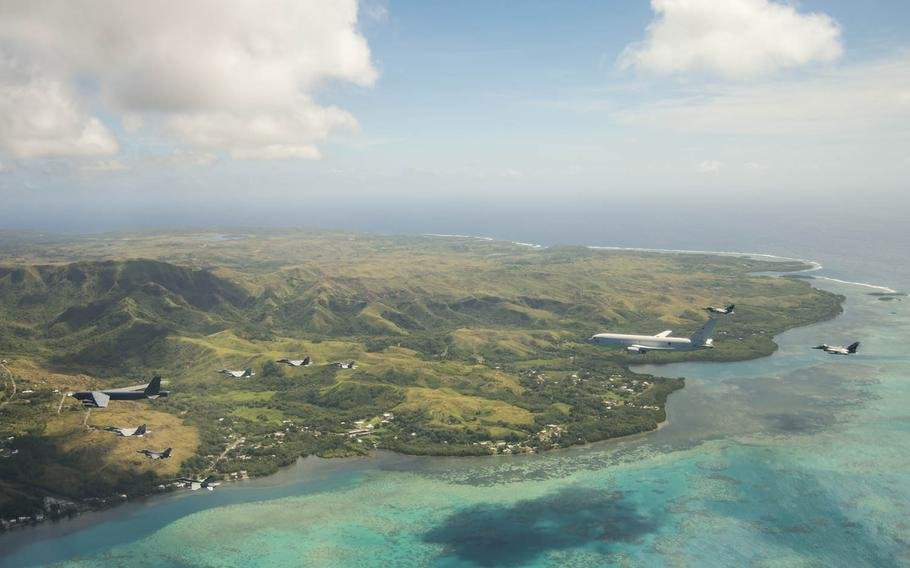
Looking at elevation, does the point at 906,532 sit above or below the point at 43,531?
above

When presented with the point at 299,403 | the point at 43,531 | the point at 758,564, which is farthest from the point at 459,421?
the point at 43,531

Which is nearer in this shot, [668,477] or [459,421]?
[668,477]

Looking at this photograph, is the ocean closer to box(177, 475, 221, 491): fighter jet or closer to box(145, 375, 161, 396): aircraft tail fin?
box(177, 475, 221, 491): fighter jet

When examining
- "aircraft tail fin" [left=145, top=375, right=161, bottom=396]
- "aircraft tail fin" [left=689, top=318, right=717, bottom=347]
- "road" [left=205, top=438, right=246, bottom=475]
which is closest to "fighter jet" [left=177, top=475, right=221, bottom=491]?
"road" [left=205, top=438, right=246, bottom=475]

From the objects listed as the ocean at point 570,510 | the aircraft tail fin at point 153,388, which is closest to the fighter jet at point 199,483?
the ocean at point 570,510

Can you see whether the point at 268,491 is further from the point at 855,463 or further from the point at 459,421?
the point at 855,463

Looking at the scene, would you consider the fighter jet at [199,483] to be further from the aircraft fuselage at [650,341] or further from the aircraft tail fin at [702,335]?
the aircraft tail fin at [702,335]
